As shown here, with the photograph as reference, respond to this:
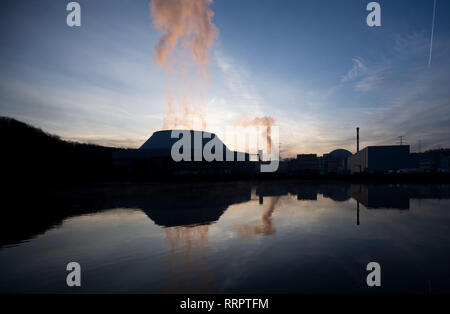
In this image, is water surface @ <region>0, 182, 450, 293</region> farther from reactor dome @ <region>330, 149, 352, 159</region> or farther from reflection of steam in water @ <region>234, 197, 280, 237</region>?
reactor dome @ <region>330, 149, 352, 159</region>

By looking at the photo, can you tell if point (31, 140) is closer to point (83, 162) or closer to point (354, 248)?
point (83, 162)

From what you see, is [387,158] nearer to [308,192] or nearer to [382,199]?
[308,192]

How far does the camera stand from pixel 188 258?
7.92 m

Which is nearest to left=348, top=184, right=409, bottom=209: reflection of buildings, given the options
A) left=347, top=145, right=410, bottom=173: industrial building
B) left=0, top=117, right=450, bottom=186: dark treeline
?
left=0, top=117, right=450, bottom=186: dark treeline

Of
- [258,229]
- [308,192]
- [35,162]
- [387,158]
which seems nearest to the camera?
[258,229]

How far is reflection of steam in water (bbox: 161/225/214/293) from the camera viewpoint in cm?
614

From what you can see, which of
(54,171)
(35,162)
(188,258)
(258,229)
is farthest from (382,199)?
(35,162)

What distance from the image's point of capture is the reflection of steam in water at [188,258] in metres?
6.14

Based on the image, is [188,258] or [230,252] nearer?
[188,258]

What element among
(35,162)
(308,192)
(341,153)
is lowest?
(308,192)

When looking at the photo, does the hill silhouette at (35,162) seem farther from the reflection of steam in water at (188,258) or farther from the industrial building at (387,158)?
the industrial building at (387,158)

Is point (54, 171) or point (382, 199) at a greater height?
point (54, 171)

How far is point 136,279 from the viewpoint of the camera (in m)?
6.50
